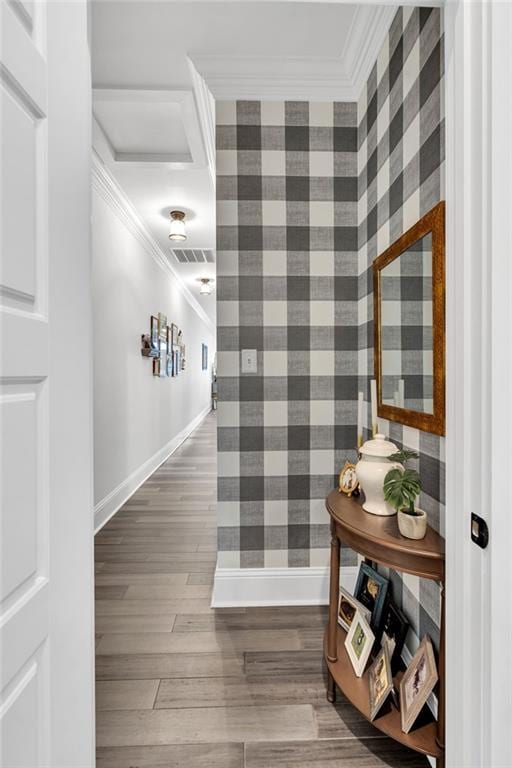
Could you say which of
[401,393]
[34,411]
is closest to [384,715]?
[401,393]

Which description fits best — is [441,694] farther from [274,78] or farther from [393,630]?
[274,78]

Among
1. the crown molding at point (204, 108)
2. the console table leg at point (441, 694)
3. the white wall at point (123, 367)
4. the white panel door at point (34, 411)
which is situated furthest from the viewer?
the white wall at point (123, 367)

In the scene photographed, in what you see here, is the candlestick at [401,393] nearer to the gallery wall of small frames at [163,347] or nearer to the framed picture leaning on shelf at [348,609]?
the framed picture leaning on shelf at [348,609]

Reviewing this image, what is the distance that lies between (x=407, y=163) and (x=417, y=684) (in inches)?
68.5

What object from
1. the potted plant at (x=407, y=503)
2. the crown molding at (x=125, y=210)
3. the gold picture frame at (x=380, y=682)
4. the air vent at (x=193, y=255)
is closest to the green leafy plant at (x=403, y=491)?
the potted plant at (x=407, y=503)

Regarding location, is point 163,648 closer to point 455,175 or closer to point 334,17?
point 455,175

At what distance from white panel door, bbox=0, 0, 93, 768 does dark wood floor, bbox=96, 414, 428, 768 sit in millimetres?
639

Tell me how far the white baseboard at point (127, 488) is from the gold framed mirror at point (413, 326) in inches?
93.0

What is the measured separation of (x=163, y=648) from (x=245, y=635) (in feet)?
1.20

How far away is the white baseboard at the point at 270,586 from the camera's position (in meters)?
2.10

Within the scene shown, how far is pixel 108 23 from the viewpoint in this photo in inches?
68.5

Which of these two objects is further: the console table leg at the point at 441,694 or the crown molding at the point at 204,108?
the crown molding at the point at 204,108

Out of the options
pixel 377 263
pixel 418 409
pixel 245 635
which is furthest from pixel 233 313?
pixel 245 635

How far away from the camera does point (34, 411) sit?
0.73 m
